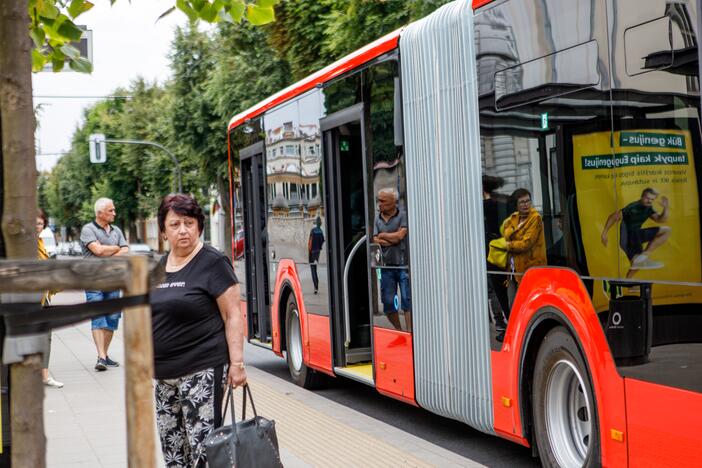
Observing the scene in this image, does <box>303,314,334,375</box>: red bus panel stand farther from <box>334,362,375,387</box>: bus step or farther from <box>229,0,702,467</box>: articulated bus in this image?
<box>334,362,375,387</box>: bus step

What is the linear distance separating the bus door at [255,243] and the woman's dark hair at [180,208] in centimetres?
689

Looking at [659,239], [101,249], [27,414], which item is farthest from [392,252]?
[27,414]

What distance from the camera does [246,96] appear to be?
29.8 metres

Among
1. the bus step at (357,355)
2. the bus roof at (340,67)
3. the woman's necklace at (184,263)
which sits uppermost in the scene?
the bus roof at (340,67)

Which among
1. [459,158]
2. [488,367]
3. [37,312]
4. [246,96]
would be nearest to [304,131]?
[459,158]

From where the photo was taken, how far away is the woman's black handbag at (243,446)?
4.71 m

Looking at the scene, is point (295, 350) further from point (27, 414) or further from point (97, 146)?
point (97, 146)

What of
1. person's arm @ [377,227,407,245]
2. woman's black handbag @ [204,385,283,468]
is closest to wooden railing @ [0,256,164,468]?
woman's black handbag @ [204,385,283,468]

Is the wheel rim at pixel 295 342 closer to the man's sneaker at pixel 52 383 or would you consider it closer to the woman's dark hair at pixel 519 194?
the man's sneaker at pixel 52 383

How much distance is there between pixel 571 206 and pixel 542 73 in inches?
32.6

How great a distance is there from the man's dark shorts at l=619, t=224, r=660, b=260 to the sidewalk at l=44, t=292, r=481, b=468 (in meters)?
2.49

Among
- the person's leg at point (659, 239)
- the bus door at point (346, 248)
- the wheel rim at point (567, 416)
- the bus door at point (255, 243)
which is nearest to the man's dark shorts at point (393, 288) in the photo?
the bus door at point (346, 248)

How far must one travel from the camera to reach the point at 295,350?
38.3 ft

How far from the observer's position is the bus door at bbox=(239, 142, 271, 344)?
41.7 ft
